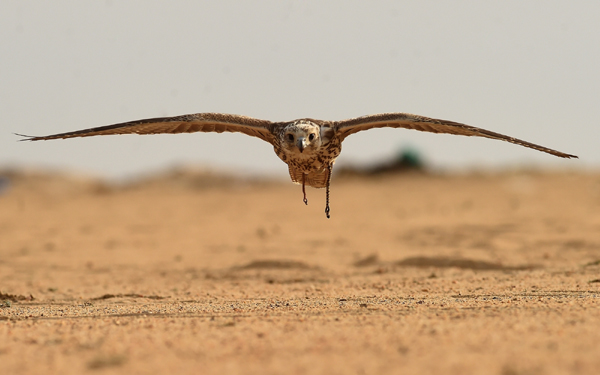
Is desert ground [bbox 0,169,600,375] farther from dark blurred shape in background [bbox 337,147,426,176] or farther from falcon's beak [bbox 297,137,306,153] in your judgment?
dark blurred shape in background [bbox 337,147,426,176]

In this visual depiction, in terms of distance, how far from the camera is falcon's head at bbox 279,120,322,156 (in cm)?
843

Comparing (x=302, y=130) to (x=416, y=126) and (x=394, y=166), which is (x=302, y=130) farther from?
(x=394, y=166)

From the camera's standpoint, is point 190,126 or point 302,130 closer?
point 302,130

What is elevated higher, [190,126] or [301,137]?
[190,126]

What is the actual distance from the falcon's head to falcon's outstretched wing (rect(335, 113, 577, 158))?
0.38 meters

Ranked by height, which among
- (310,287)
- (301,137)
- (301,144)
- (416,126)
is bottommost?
(310,287)

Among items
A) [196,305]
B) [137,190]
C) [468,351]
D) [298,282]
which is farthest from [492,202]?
[137,190]

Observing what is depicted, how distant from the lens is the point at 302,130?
845 cm

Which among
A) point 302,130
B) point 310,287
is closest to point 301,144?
point 302,130

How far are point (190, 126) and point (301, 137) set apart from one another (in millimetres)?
1704

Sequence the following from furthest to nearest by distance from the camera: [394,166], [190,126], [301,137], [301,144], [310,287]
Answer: [394,166]
[310,287]
[190,126]
[301,137]
[301,144]

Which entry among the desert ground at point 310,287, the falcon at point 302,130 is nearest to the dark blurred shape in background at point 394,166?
the desert ground at point 310,287

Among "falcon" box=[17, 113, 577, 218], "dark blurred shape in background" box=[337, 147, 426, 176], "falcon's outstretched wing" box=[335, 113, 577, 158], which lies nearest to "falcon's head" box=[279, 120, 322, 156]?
"falcon" box=[17, 113, 577, 218]

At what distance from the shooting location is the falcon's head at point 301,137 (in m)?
8.43
